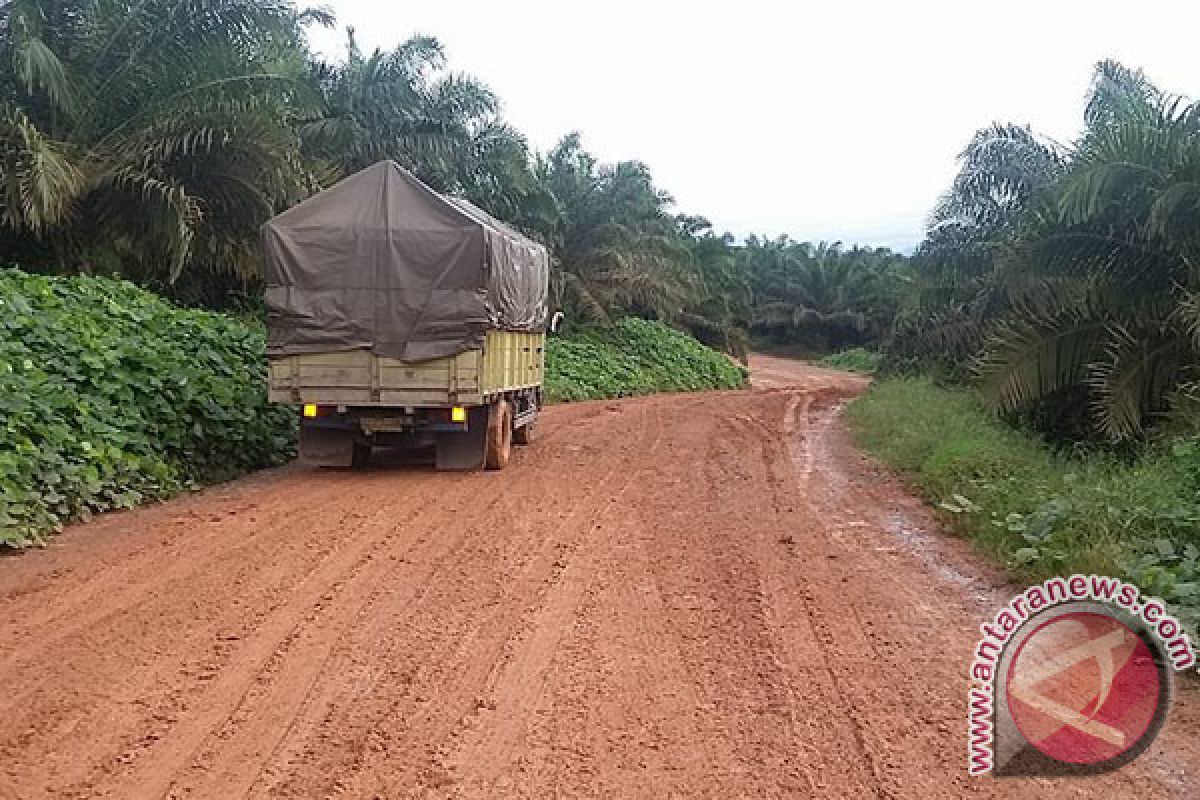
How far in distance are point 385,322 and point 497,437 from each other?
1.75m

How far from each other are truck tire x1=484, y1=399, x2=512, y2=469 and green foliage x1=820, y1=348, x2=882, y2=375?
36.9 m

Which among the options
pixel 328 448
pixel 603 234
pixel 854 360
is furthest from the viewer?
pixel 854 360

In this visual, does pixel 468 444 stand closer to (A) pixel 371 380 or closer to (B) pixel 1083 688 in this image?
(A) pixel 371 380

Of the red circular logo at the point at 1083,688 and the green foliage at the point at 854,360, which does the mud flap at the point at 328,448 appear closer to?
the red circular logo at the point at 1083,688

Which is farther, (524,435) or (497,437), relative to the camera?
(524,435)

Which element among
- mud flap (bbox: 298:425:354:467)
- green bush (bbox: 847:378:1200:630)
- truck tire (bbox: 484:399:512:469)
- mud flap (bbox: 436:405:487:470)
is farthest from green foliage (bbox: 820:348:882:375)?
mud flap (bbox: 298:425:354:467)

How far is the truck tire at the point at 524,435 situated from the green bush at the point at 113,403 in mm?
3068

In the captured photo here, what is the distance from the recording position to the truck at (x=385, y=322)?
1155cm

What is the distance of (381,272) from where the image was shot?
11914 mm

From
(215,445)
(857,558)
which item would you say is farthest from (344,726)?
(215,445)

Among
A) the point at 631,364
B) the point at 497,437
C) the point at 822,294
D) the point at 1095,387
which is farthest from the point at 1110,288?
the point at 822,294

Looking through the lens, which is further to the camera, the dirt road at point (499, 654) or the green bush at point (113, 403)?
the green bush at point (113, 403)

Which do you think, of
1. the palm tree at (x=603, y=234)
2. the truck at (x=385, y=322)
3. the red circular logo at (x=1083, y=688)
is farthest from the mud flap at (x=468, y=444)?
the palm tree at (x=603, y=234)

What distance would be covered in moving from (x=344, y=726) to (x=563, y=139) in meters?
32.7
